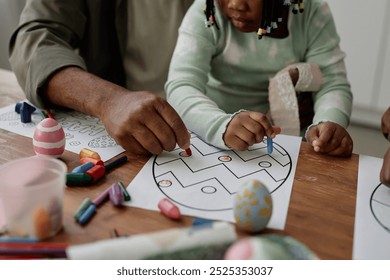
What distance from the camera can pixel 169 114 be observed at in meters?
0.68

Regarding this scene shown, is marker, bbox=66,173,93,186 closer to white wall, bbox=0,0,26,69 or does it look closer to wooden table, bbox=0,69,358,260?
wooden table, bbox=0,69,358,260

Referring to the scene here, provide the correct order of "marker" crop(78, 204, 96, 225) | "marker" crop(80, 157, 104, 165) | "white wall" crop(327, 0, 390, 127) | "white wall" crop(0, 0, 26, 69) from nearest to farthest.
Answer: "marker" crop(78, 204, 96, 225), "marker" crop(80, 157, 104, 165), "white wall" crop(327, 0, 390, 127), "white wall" crop(0, 0, 26, 69)

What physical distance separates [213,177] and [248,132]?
12 cm

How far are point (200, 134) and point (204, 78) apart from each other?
0.61 feet

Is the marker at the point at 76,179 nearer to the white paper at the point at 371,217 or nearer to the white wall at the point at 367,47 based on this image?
the white paper at the point at 371,217

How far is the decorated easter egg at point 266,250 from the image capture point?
40 cm

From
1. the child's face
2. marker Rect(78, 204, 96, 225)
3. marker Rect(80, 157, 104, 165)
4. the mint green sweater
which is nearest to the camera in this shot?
marker Rect(78, 204, 96, 225)

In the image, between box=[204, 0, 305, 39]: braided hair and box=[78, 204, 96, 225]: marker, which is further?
box=[204, 0, 305, 39]: braided hair

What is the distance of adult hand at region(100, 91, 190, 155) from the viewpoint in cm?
67

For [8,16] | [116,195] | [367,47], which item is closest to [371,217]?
[116,195]

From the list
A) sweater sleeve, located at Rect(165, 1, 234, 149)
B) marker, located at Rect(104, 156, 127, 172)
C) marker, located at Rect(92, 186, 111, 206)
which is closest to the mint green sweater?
sweater sleeve, located at Rect(165, 1, 234, 149)

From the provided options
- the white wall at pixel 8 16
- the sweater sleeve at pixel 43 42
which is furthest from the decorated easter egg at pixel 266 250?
the white wall at pixel 8 16

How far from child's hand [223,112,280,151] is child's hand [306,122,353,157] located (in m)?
0.08
